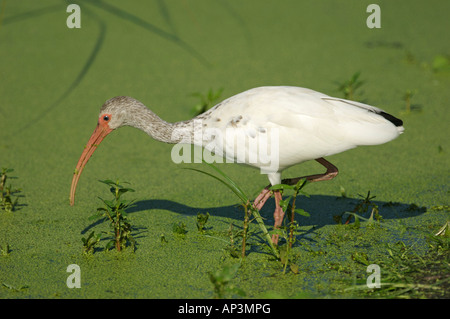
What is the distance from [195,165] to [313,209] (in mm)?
1293

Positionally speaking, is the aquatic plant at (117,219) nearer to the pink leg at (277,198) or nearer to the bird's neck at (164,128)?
the bird's neck at (164,128)

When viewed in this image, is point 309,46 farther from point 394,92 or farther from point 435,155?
point 435,155

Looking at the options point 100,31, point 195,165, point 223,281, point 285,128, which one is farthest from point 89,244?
point 100,31

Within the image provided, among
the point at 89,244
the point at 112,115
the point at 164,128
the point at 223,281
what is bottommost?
the point at 223,281

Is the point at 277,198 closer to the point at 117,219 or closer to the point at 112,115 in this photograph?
the point at 117,219

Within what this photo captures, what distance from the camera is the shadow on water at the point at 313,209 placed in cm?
488

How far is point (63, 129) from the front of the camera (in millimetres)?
6445

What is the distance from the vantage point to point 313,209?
506 cm

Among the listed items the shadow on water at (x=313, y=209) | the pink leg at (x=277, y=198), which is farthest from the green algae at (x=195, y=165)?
the pink leg at (x=277, y=198)

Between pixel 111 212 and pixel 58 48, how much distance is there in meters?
4.26

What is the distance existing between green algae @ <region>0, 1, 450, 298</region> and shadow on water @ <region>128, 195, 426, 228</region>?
18mm

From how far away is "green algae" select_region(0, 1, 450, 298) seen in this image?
4129 mm
